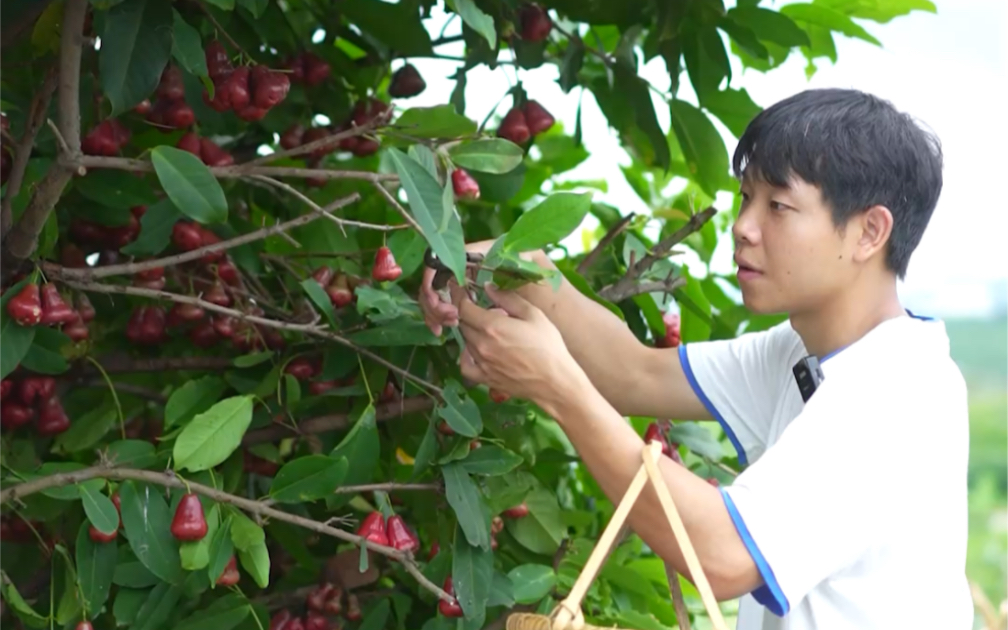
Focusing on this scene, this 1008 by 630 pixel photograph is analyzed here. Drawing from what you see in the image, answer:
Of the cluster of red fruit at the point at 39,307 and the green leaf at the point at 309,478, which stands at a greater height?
the cluster of red fruit at the point at 39,307

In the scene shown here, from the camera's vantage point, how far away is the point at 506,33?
144cm

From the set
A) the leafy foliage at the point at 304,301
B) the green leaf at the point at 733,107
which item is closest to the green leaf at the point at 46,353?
the leafy foliage at the point at 304,301

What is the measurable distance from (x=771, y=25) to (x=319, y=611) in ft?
2.73

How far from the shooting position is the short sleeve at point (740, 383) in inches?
59.7

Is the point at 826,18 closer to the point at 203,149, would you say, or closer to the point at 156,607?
the point at 203,149

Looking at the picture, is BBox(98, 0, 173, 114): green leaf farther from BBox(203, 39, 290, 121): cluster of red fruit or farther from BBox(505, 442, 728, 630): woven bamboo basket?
BBox(505, 442, 728, 630): woven bamboo basket

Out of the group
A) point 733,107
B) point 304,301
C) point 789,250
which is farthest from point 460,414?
point 733,107

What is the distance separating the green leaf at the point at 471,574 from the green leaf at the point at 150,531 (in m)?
0.27

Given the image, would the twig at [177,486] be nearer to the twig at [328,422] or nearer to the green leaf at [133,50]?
the twig at [328,422]

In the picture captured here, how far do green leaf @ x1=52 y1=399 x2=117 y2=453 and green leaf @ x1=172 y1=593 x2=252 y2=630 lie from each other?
0.22 metres

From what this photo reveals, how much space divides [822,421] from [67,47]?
2.42ft

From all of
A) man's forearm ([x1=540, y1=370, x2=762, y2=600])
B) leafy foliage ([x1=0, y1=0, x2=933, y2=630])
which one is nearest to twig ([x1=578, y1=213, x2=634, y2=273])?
leafy foliage ([x1=0, y1=0, x2=933, y2=630])

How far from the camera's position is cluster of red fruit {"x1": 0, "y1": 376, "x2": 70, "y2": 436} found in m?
1.35

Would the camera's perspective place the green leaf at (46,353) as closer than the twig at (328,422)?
Yes
